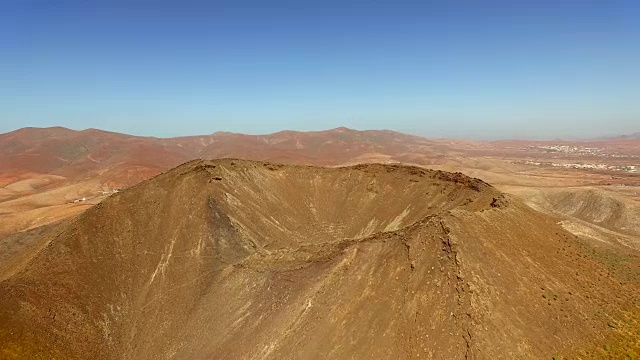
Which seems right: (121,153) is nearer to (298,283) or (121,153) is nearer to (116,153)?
(116,153)

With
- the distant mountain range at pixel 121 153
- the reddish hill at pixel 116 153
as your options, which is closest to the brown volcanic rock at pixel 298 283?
the distant mountain range at pixel 121 153

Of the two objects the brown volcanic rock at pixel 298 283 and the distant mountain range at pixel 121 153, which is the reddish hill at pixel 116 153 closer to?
the distant mountain range at pixel 121 153

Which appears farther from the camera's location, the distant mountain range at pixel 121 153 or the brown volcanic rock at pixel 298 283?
the distant mountain range at pixel 121 153

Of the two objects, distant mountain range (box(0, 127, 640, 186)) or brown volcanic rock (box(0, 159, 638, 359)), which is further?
distant mountain range (box(0, 127, 640, 186))

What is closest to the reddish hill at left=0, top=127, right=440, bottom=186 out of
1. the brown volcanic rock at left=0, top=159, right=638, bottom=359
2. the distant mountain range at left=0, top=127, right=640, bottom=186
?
the distant mountain range at left=0, top=127, right=640, bottom=186

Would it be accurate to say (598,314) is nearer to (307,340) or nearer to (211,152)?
(307,340)

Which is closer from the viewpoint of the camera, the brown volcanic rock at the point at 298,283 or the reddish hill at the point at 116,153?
the brown volcanic rock at the point at 298,283

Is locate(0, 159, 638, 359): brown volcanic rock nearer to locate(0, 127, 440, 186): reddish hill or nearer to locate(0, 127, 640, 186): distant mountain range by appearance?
locate(0, 127, 640, 186): distant mountain range

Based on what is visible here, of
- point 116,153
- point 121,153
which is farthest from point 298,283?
point 116,153
